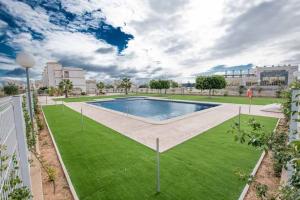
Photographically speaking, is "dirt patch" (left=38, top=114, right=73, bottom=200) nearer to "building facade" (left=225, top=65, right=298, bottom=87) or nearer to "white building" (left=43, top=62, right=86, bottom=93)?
"building facade" (left=225, top=65, right=298, bottom=87)

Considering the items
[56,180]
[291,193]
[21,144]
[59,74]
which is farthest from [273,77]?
[59,74]

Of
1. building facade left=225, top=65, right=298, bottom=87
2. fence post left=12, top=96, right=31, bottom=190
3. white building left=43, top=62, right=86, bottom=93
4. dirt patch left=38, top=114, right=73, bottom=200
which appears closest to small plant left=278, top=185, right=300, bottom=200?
A: dirt patch left=38, top=114, right=73, bottom=200

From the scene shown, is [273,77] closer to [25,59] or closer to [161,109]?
[161,109]

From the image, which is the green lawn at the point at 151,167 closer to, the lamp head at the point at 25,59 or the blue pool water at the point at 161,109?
the lamp head at the point at 25,59

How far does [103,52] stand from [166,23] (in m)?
22.7

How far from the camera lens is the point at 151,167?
4707 mm

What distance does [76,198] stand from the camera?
344 cm

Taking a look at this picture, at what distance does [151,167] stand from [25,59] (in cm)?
509

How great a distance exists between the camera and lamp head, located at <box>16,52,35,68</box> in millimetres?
4605

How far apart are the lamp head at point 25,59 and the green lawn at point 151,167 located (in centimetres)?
336

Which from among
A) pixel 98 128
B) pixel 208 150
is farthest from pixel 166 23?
pixel 208 150

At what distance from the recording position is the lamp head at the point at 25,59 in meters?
4.61

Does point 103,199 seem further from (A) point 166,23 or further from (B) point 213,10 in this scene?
(A) point 166,23

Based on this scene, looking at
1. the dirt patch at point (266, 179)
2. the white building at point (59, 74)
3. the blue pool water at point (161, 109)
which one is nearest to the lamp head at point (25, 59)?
the dirt patch at point (266, 179)
